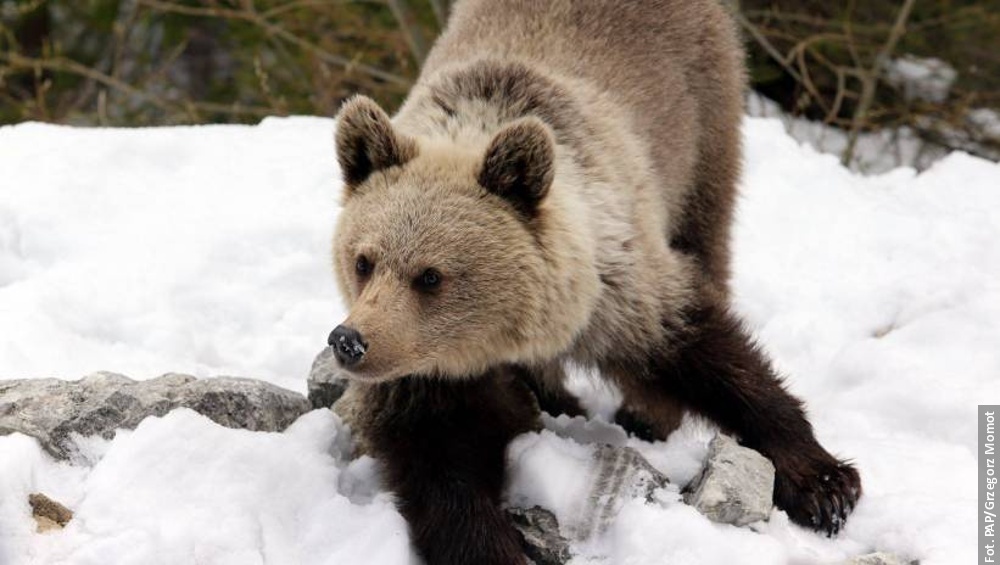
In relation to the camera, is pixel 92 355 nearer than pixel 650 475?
No

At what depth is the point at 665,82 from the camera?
555cm

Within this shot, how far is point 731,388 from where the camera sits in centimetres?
446

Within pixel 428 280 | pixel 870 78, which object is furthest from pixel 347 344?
pixel 870 78

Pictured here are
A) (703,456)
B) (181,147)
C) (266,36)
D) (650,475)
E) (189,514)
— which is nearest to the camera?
(189,514)

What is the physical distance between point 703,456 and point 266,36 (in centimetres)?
800

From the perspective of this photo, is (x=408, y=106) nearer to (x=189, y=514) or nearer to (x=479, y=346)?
(x=479, y=346)

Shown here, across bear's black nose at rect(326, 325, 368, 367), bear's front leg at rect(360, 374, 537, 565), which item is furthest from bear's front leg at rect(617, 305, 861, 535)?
bear's black nose at rect(326, 325, 368, 367)

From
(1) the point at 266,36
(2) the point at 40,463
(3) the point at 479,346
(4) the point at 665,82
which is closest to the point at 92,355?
(2) the point at 40,463

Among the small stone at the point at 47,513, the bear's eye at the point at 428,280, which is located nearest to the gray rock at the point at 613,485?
the bear's eye at the point at 428,280

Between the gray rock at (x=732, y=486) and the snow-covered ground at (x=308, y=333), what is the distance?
0.25ft

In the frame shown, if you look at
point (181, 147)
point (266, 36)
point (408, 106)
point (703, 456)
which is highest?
point (408, 106)

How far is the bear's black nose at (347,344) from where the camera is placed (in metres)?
3.52

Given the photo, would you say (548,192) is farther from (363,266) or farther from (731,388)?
(731,388)

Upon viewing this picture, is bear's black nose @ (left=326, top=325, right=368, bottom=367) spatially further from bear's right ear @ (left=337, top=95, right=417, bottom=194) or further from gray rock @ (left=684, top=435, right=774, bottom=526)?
gray rock @ (left=684, top=435, right=774, bottom=526)
